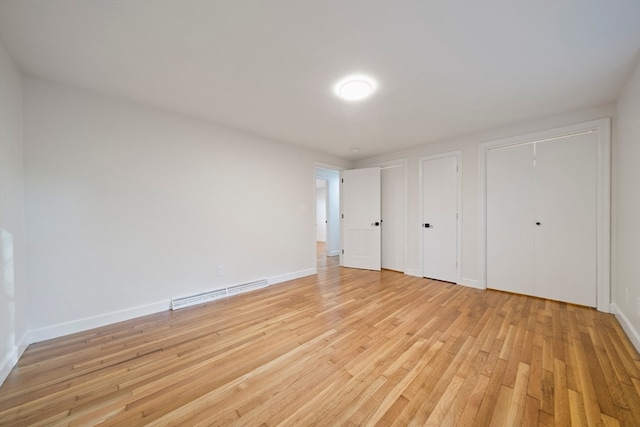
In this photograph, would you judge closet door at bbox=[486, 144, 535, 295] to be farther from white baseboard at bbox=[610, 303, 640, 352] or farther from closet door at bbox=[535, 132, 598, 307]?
white baseboard at bbox=[610, 303, 640, 352]

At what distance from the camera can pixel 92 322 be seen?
91.4 inches

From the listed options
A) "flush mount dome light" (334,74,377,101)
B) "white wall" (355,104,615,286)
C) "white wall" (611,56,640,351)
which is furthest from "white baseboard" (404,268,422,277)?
"flush mount dome light" (334,74,377,101)

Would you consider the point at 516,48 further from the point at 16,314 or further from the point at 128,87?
the point at 16,314

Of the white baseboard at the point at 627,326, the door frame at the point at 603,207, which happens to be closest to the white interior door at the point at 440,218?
the door frame at the point at 603,207

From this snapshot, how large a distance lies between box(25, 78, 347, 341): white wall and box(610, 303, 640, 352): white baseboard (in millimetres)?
4008

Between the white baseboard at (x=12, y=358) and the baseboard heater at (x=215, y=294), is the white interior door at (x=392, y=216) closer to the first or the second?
the baseboard heater at (x=215, y=294)

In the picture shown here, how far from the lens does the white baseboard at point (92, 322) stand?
2100 millimetres

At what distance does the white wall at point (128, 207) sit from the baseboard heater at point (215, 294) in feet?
0.27

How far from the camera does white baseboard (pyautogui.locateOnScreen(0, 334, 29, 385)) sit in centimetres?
161

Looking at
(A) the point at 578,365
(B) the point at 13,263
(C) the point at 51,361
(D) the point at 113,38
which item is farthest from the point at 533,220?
(B) the point at 13,263

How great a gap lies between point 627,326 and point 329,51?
3.65 meters

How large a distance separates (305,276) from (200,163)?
2.61 meters

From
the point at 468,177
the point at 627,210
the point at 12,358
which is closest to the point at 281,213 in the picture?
the point at 12,358

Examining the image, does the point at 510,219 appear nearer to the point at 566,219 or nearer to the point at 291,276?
the point at 566,219
